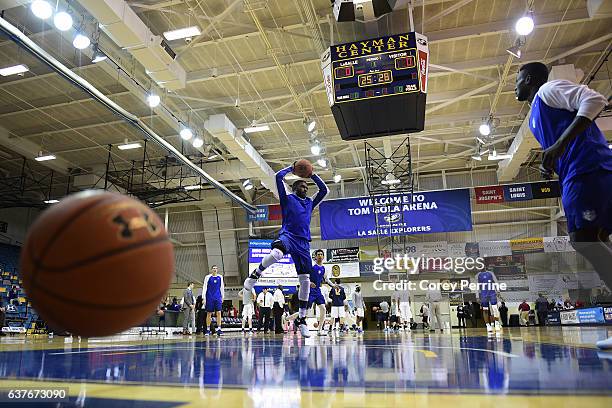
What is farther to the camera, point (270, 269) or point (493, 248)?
point (493, 248)

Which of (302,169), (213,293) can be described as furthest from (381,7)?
(213,293)

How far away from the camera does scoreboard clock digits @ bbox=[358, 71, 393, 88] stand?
771cm

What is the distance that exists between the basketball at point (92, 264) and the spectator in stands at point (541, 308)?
66.0 feet

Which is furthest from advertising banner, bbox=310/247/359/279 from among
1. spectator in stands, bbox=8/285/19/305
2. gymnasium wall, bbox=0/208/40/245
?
gymnasium wall, bbox=0/208/40/245

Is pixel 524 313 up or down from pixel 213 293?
down

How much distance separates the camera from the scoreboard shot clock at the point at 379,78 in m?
7.66

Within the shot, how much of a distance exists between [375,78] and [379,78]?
0.23 ft

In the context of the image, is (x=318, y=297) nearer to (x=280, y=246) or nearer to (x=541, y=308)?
(x=280, y=246)

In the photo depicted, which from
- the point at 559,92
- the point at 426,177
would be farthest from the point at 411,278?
the point at 559,92

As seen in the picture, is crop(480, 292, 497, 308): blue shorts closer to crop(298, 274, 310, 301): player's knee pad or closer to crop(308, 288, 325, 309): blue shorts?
crop(308, 288, 325, 309): blue shorts

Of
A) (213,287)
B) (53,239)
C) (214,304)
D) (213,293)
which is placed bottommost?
(214,304)

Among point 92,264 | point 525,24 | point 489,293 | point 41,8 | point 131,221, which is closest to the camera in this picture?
point 92,264

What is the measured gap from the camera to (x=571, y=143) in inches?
109

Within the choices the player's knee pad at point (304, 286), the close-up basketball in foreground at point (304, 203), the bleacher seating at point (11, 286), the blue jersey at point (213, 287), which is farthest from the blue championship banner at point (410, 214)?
the bleacher seating at point (11, 286)
